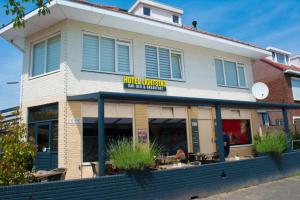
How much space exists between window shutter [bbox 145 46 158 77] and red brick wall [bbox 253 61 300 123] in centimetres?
1362

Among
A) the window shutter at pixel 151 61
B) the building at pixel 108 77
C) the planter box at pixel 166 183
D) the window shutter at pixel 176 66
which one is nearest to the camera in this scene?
the planter box at pixel 166 183

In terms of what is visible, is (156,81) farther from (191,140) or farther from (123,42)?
(191,140)

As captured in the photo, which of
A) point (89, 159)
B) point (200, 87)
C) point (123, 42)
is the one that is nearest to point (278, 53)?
point (200, 87)

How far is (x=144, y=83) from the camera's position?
41.4 feet

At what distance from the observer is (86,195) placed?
6.63m

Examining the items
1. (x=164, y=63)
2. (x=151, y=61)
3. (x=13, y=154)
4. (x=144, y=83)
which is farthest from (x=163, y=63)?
(x=13, y=154)

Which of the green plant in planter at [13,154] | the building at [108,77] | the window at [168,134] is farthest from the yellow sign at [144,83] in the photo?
the green plant in planter at [13,154]

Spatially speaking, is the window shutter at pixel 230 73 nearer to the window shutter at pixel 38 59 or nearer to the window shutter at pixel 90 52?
the window shutter at pixel 90 52

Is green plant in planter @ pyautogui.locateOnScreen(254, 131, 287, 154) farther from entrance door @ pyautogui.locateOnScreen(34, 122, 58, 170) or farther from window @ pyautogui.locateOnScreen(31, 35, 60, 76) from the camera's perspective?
window @ pyautogui.locateOnScreen(31, 35, 60, 76)

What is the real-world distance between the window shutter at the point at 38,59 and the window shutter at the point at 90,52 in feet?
6.37

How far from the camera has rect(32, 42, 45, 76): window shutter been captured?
12188 mm

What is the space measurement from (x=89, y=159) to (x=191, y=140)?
5.51 m

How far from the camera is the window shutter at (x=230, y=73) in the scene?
16.5 meters

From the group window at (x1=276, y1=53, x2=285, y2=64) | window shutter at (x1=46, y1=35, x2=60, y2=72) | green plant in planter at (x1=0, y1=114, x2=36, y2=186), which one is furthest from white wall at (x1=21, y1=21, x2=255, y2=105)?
window at (x1=276, y1=53, x2=285, y2=64)
